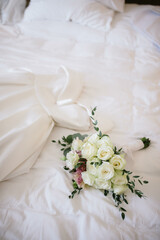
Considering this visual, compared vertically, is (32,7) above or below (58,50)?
above

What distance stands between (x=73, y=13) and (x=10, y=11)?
2.02 ft

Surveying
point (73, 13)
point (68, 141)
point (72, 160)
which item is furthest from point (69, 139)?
point (73, 13)

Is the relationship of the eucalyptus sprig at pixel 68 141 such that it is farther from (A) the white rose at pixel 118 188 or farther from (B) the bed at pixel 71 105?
(A) the white rose at pixel 118 188

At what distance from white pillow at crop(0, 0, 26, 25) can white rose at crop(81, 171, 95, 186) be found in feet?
5.53

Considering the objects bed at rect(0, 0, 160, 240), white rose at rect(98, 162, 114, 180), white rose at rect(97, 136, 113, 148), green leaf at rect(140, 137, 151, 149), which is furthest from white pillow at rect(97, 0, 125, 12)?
white rose at rect(98, 162, 114, 180)

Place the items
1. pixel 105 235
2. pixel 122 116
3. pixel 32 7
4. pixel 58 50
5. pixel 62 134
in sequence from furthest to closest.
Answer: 1. pixel 32 7
2. pixel 58 50
3. pixel 122 116
4. pixel 62 134
5. pixel 105 235

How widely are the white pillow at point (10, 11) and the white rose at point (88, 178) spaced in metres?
1.69

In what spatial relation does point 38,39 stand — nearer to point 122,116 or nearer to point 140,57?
point 140,57

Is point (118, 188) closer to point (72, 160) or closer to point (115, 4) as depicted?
point (72, 160)

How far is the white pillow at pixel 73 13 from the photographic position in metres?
1.69

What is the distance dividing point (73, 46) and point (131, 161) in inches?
44.7

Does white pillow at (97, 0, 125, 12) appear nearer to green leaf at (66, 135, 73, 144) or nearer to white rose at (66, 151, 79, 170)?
green leaf at (66, 135, 73, 144)

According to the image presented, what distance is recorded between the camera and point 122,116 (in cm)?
104

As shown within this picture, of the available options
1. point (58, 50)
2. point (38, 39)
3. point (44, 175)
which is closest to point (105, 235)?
point (44, 175)
